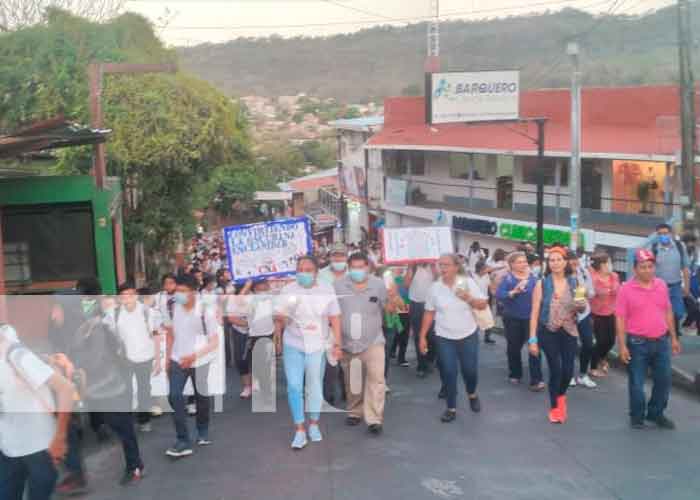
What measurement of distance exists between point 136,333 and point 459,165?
29.5 m

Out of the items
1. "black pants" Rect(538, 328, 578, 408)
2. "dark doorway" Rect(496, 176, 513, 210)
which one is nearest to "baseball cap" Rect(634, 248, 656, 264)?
"black pants" Rect(538, 328, 578, 408)

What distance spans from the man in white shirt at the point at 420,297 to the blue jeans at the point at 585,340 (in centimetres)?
181

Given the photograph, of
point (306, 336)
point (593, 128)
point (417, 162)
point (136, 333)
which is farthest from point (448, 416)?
point (417, 162)

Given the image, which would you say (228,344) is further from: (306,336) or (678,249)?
(678,249)

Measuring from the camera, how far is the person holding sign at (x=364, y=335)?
7.91 metres

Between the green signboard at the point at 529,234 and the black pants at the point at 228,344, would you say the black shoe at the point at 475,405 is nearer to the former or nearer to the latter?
the black pants at the point at 228,344

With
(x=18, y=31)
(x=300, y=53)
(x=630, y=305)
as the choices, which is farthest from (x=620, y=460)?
(x=300, y=53)

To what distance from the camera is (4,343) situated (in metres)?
5.22

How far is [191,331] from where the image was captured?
7.33 metres

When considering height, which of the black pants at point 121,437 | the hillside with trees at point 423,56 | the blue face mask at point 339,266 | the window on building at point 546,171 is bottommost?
the black pants at point 121,437

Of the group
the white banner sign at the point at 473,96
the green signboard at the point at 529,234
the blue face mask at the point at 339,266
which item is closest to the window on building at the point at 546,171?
the green signboard at the point at 529,234

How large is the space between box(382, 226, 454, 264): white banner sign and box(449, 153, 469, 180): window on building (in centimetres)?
2533

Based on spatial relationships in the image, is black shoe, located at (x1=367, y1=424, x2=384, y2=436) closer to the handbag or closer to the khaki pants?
the khaki pants

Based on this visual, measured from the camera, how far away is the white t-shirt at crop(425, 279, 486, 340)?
814cm
